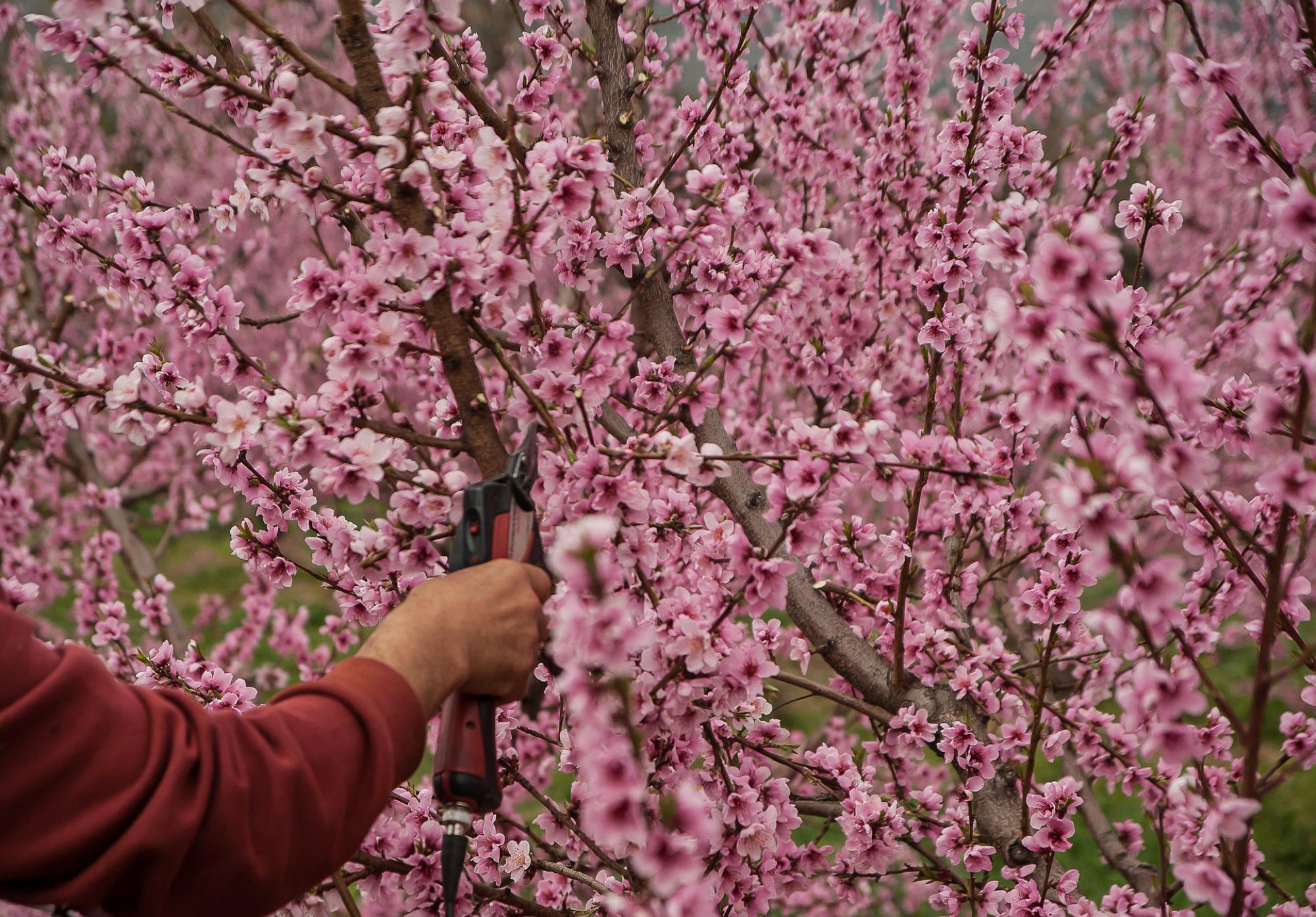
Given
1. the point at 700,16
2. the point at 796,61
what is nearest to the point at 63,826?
the point at 700,16

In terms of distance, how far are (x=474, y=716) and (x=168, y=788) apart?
0.63 metres

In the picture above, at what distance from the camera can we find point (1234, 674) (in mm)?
8570

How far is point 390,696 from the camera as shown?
1418 mm

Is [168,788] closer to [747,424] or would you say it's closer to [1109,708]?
[747,424]

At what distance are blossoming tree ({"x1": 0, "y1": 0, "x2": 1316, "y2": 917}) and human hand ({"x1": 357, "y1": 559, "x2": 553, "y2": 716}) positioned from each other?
154mm

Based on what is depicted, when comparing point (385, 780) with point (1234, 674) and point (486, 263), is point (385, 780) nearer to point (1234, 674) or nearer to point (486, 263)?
point (486, 263)

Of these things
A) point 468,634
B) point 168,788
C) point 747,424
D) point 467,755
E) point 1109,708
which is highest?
point 1109,708

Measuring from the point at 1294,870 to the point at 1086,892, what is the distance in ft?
4.48

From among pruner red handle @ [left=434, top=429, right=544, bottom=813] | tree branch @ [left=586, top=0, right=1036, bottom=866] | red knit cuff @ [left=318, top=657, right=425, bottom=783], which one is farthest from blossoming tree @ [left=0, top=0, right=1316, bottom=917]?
red knit cuff @ [left=318, top=657, right=425, bottom=783]

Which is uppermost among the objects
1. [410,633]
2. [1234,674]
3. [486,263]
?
[1234,674]

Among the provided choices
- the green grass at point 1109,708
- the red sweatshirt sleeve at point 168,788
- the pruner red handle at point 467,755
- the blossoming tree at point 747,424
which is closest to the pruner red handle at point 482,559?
the pruner red handle at point 467,755

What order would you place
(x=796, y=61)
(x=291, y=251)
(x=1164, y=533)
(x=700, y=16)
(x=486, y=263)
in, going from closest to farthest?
(x=486, y=263), (x=700, y=16), (x=796, y=61), (x=1164, y=533), (x=291, y=251)

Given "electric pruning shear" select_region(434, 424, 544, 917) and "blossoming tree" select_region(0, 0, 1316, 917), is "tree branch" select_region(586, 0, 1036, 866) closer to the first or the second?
"blossoming tree" select_region(0, 0, 1316, 917)

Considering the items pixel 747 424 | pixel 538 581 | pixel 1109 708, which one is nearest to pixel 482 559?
pixel 538 581
